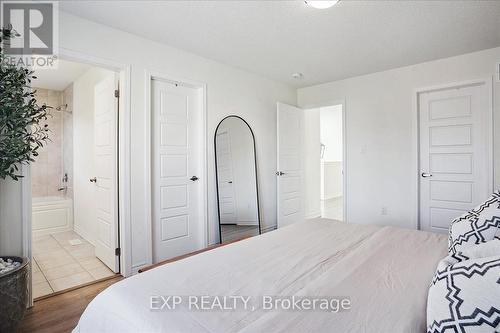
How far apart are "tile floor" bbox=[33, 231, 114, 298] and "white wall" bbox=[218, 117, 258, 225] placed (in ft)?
5.83

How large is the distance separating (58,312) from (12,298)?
1.47ft

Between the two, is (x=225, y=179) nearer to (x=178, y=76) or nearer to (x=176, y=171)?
(x=176, y=171)

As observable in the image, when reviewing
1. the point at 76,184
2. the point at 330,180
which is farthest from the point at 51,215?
the point at 330,180

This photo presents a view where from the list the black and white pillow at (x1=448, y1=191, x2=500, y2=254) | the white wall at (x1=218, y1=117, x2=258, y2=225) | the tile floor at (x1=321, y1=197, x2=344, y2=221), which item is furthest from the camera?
the tile floor at (x1=321, y1=197, x2=344, y2=221)

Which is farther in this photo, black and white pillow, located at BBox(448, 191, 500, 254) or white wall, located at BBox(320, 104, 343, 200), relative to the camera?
white wall, located at BBox(320, 104, 343, 200)

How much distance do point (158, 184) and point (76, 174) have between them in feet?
7.72

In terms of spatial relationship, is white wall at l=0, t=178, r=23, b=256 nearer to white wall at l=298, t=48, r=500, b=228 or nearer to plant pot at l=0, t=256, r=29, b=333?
plant pot at l=0, t=256, r=29, b=333

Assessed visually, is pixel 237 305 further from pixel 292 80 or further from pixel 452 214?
pixel 292 80

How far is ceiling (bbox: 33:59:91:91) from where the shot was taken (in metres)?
3.83

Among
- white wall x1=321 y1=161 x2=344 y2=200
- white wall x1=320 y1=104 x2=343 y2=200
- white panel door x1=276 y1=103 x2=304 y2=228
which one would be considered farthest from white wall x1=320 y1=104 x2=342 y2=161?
white panel door x1=276 y1=103 x2=304 y2=228

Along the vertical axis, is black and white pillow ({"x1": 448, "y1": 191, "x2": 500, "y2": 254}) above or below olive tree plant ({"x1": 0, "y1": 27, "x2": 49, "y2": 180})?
below

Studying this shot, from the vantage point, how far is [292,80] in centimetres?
445

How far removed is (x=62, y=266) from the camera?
3.01m

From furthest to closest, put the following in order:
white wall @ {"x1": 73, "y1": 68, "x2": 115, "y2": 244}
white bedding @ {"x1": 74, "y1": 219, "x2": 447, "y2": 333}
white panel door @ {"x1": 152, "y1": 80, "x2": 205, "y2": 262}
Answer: white wall @ {"x1": 73, "y1": 68, "x2": 115, "y2": 244} < white panel door @ {"x1": 152, "y1": 80, "x2": 205, "y2": 262} < white bedding @ {"x1": 74, "y1": 219, "x2": 447, "y2": 333}
